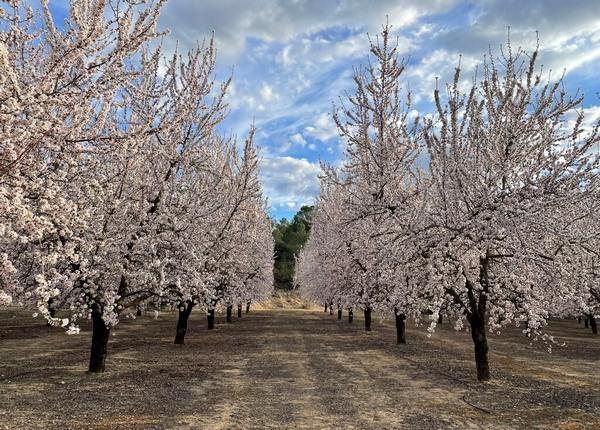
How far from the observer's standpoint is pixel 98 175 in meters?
11.1

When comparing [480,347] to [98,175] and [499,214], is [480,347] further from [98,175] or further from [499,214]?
[98,175]

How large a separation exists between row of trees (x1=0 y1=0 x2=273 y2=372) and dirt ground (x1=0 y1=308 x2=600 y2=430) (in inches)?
80.6

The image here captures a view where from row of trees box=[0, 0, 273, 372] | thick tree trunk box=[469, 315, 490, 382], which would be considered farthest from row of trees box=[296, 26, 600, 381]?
row of trees box=[0, 0, 273, 372]

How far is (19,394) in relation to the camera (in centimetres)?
1098

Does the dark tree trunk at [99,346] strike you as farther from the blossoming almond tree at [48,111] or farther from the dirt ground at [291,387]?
the blossoming almond tree at [48,111]

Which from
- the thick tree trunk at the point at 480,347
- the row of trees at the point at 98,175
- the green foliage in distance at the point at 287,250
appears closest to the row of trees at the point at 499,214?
the thick tree trunk at the point at 480,347

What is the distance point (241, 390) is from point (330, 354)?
25.0 ft

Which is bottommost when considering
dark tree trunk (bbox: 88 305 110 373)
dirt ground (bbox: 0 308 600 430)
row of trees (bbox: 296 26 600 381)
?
dirt ground (bbox: 0 308 600 430)

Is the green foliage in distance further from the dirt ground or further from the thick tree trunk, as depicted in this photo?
the thick tree trunk

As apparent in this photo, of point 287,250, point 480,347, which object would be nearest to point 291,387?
point 480,347

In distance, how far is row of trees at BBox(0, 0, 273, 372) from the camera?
20.4 feet

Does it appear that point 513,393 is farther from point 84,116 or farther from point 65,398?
point 84,116

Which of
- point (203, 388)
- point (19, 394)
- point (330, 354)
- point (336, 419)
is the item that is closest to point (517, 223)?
point (336, 419)

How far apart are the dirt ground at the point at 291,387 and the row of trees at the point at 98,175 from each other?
2048 mm
